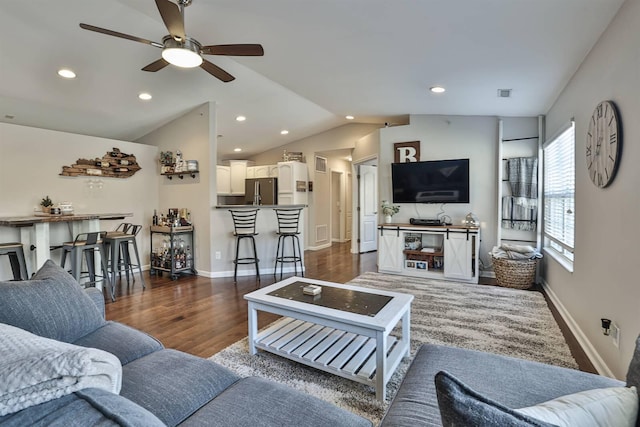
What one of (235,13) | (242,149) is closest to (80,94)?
A: (235,13)

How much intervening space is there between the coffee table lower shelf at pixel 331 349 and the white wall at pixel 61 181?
3.64 metres

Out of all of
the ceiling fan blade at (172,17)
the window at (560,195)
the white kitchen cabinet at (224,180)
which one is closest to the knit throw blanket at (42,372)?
the ceiling fan blade at (172,17)

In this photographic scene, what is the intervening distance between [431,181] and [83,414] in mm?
5106

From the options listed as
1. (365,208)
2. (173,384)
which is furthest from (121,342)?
(365,208)

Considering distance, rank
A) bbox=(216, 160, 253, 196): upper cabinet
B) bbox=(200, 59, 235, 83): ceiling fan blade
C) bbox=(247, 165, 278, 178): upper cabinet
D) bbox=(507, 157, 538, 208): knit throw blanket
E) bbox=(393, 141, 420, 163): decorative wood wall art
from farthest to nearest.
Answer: bbox=(216, 160, 253, 196): upper cabinet < bbox=(247, 165, 278, 178): upper cabinet < bbox=(393, 141, 420, 163): decorative wood wall art < bbox=(507, 157, 538, 208): knit throw blanket < bbox=(200, 59, 235, 83): ceiling fan blade

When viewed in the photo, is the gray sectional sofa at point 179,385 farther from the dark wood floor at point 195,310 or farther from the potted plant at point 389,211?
the potted plant at point 389,211

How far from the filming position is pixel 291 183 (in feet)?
23.6

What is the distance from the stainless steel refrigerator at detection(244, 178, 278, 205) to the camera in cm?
741

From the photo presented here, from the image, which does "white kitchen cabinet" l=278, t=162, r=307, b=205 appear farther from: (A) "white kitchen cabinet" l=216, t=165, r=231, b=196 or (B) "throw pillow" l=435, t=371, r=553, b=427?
(B) "throw pillow" l=435, t=371, r=553, b=427

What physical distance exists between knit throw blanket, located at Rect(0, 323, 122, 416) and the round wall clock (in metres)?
2.82

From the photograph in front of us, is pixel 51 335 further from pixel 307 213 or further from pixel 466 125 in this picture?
pixel 307 213

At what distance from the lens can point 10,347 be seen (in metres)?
0.74

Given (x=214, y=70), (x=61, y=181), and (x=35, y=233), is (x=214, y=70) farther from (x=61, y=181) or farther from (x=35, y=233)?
(x=61, y=181)

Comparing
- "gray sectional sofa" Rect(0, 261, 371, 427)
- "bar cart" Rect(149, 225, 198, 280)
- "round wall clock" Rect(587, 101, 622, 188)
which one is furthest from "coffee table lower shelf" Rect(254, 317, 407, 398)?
"bar cart" Rect(149, 225, 198, 280)
